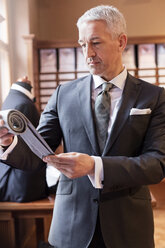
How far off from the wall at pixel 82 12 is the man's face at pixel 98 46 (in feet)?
15.3

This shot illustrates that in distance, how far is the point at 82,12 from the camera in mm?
5797

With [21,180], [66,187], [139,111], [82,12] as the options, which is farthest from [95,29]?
[82,12]

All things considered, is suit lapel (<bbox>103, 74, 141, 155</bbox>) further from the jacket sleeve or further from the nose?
the nose

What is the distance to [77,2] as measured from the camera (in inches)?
227

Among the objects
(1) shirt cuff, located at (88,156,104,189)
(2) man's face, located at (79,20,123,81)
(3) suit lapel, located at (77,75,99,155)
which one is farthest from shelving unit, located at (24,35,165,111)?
(1) shirt cuff, located at (88,156,104,189)

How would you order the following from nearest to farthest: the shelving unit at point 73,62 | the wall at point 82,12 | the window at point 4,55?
the window at point 4,55 < the shelving unit at point 73,62 < the wall at point 82,12

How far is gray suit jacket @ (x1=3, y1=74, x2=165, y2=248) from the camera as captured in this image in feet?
4.00

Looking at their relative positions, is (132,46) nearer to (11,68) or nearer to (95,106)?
(11,68)

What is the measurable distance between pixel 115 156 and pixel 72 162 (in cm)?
23

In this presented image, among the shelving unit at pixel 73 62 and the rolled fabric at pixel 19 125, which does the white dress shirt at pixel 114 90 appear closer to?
the rolled fabric at pixel 19 125

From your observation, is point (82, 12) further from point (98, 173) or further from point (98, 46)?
point (98, 173)

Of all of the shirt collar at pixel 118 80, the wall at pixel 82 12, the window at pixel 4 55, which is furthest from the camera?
the wall at pixel 82 12

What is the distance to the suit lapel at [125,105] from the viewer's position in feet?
3.98

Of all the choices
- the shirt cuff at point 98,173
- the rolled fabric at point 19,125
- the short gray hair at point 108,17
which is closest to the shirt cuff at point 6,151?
the rolled fabric at point 19,125
